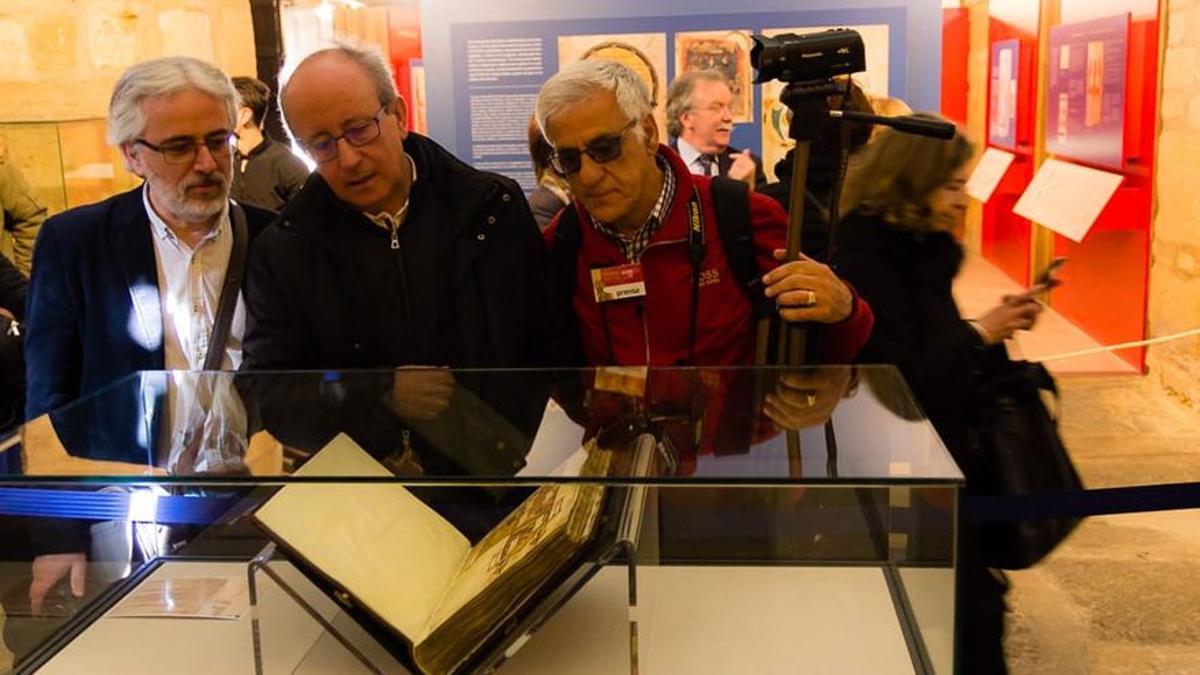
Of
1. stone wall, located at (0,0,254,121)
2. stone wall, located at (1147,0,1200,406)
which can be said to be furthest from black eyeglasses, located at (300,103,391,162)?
stone wall, located at (1147,0,1200,406)

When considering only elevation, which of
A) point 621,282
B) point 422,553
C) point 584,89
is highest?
point 584,89

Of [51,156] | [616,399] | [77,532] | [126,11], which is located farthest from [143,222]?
[126,11]

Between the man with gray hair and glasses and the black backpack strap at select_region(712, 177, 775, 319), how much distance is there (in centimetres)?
98

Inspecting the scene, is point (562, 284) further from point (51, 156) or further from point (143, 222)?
point (51, 156)

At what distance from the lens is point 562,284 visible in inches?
95.2

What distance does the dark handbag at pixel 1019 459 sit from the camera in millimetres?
2340

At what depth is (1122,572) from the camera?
4.31m

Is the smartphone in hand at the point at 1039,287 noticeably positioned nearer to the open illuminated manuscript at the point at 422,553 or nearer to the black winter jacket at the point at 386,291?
the black winter jacket at the point at 386,291

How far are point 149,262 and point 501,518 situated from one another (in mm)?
1270

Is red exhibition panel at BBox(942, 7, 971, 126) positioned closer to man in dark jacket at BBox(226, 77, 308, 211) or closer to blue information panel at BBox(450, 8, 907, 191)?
blue information panel at BBox(450, 8, 907, 191)

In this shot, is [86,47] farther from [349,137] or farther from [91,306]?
[349,137]

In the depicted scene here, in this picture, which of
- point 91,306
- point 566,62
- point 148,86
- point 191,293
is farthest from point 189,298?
point 566,62

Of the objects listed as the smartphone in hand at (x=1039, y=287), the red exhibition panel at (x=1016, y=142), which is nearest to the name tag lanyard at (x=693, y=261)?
the smartphone in hand at (x=1039, y=287)

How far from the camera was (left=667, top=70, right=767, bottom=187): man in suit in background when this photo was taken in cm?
392
